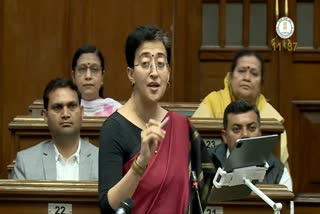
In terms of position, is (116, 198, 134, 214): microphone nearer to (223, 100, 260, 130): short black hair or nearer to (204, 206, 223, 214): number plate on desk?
(204, 206, 223, 214): number plate on desk

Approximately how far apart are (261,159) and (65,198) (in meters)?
0.97

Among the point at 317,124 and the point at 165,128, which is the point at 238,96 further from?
the point at 165,128

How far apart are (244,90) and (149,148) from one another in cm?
238

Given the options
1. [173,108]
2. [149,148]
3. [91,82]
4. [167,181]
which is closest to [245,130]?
[173,108]

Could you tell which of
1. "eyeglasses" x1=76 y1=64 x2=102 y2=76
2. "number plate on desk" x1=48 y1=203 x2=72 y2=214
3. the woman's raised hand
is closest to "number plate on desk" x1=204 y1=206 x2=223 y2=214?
"number plate on desk" x1=48 y1=203 x2=72 y2=214

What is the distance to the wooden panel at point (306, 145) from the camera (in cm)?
541

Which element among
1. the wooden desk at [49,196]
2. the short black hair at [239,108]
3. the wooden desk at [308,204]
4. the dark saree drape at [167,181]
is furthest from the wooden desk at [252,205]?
the wooden desk at [308,204]

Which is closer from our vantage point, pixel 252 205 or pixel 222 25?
pixel 252 205

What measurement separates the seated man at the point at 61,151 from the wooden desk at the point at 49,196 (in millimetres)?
495

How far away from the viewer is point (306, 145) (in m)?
5.47

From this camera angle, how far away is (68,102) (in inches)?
158

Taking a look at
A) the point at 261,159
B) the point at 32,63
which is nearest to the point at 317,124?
the point at 32,63

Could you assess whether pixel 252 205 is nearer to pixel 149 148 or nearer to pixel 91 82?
pixel 149 148

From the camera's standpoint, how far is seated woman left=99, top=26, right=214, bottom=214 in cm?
233
